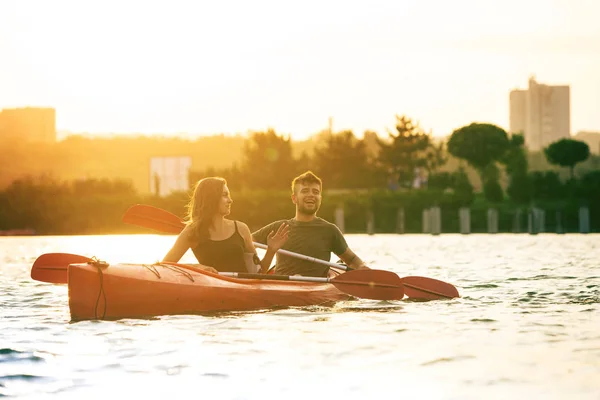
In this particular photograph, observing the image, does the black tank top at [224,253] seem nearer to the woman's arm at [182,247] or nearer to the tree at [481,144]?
the woman's arm at [182,247]

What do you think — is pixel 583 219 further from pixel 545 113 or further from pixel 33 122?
pixel 545 113

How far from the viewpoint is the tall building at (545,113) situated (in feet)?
602

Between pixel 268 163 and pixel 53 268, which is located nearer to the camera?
pixel 53 268

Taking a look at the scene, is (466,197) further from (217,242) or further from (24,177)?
(217,242)

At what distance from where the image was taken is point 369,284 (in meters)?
12.0

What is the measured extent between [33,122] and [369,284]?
11204 centimetres

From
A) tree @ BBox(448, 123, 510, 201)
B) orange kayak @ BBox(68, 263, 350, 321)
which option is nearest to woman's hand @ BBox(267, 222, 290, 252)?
orange kayak @ BBox(68, 263, 350, 321)

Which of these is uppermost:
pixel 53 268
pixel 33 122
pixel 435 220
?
pixel 33 122

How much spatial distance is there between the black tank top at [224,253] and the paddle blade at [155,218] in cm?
179

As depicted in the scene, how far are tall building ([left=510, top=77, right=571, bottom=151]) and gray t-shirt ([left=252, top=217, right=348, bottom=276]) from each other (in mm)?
174482

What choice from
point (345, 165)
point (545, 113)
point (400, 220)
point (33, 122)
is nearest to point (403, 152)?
point (345, 165)

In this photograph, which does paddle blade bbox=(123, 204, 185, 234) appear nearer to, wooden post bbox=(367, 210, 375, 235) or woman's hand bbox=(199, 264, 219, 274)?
woman's hand bbox=(199, 264, 219, 274)

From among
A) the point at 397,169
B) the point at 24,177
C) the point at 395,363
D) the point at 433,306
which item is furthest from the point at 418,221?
the point at 395,363

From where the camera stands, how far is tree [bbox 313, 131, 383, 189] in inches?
2825
